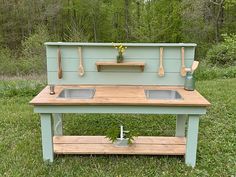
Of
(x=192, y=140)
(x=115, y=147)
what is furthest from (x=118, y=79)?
(x=192, y=140)

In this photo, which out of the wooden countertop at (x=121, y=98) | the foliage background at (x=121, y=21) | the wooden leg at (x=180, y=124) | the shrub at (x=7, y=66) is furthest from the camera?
the foliage background at (x=121, y=21)

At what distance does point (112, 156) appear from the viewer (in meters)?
3.15

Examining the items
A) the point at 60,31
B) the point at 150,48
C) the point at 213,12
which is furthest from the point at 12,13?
the point at 150,48

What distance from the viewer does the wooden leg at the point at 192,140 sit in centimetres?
278

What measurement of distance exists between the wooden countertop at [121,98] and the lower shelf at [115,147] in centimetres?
56

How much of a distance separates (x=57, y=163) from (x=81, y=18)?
17986mm

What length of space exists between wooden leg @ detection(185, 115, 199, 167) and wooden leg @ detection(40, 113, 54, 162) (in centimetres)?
134

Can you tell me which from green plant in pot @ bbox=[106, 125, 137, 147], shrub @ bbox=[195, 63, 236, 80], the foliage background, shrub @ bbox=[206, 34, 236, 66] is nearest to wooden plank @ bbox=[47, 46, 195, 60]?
green plant in pot @ bbox=[106, 125, 137, 147]

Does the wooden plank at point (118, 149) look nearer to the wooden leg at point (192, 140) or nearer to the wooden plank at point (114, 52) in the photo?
the wooden leg at point (192, 140)

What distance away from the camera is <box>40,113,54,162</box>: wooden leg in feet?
9.18

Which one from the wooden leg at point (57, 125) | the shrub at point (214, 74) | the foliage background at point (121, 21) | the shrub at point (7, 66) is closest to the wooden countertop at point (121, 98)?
the wooden leg at point (57, 125)

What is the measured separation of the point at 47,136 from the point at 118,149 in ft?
A: 2.40

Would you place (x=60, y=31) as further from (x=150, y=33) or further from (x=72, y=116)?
(x=72, y=116)

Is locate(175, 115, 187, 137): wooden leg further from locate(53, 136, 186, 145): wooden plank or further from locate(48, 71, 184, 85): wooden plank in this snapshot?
locate(48, 71, 184, 85): wooden plank
